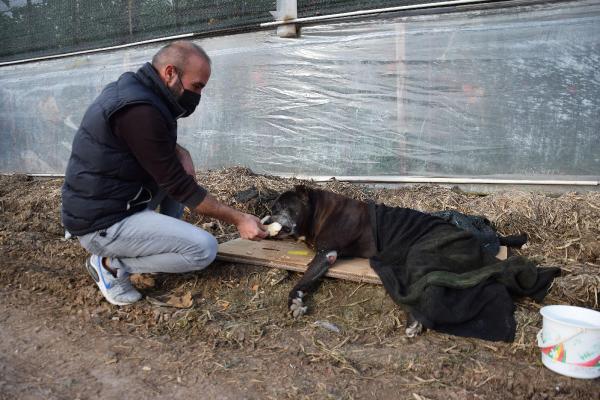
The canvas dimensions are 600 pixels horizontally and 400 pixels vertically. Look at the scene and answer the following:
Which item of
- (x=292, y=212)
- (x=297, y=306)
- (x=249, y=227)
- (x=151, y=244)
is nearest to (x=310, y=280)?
(x=297, y=306)

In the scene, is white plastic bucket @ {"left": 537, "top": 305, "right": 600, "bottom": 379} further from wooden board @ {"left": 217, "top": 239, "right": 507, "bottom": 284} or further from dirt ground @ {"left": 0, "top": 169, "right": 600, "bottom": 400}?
wooden board @ {"left": 217, "top": 239, "right": 507, "bottom": 284}

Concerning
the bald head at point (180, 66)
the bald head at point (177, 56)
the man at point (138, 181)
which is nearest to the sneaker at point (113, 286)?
the man at point (138, 181)

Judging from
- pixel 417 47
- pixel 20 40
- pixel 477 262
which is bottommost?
pixel 477 262

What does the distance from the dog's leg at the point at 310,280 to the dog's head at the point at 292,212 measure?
1.32 ft

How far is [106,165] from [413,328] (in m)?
2.31

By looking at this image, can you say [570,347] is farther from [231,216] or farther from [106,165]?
[106,165]

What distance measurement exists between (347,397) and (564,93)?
14.8 feet

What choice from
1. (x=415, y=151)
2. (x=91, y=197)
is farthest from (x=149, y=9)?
(x=91, y=197)

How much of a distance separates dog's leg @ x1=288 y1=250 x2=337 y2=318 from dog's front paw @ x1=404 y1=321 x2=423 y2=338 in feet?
2.52

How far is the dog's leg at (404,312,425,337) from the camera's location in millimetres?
3271

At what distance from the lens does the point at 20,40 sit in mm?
9102

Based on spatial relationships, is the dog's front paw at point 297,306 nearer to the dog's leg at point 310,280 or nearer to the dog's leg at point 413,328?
the dog's leg at point 310,280

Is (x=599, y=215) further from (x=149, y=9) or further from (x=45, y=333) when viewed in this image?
(x=149, y=9)

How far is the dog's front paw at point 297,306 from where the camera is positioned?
3.63 meters
